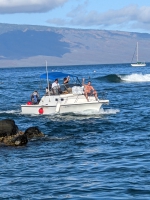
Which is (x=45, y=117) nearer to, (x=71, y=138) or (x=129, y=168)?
(x=71, y=138)

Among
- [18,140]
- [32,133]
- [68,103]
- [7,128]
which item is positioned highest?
[68,103]

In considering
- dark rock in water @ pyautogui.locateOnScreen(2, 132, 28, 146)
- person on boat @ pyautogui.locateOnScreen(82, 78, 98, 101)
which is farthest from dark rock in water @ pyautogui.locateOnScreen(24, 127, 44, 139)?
person on boat @ pyautogui.locateOnScreen(82, 78, 98, 101)

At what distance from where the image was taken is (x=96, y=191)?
15.4 metres

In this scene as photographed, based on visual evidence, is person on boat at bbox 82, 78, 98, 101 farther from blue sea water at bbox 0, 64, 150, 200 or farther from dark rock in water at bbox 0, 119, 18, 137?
dark rock in water at bbox 0, 119, 18, 137

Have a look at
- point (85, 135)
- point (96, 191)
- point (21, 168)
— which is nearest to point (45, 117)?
point (85, 135)

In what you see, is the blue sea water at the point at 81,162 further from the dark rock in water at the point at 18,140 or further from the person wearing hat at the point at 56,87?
the person wearing hat at the point at 56,87

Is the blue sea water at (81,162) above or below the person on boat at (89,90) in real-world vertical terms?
below

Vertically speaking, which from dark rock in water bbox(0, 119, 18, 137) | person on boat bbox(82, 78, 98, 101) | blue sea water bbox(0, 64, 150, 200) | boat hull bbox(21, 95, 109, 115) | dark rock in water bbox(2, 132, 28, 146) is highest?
person on boat bbox(82, 78, 98, 101)

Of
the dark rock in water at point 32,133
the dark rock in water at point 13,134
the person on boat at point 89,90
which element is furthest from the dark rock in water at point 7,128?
the person on boat at point 89,90

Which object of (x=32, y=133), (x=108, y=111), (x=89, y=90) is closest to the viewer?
(x=32, y=133)

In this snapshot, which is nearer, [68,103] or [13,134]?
[13,134]

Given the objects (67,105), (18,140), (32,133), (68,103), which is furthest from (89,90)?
(18,140)

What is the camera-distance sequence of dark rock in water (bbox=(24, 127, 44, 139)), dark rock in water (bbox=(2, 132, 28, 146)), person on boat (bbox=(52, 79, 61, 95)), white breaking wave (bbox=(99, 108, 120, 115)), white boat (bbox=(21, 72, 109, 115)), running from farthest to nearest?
white breaking wave (bbox=(99, 108, 120, 115))
person on boat (bbox=(52, 79, 61, 95))
white boat (bbox=(21, 72, 109, 115))
dark rock in water (bbox=(24, 127, 44, 139))
dark rock in water (bbox=(2, 132, 28, 146))

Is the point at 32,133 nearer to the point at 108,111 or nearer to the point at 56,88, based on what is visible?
the point at 56,88
